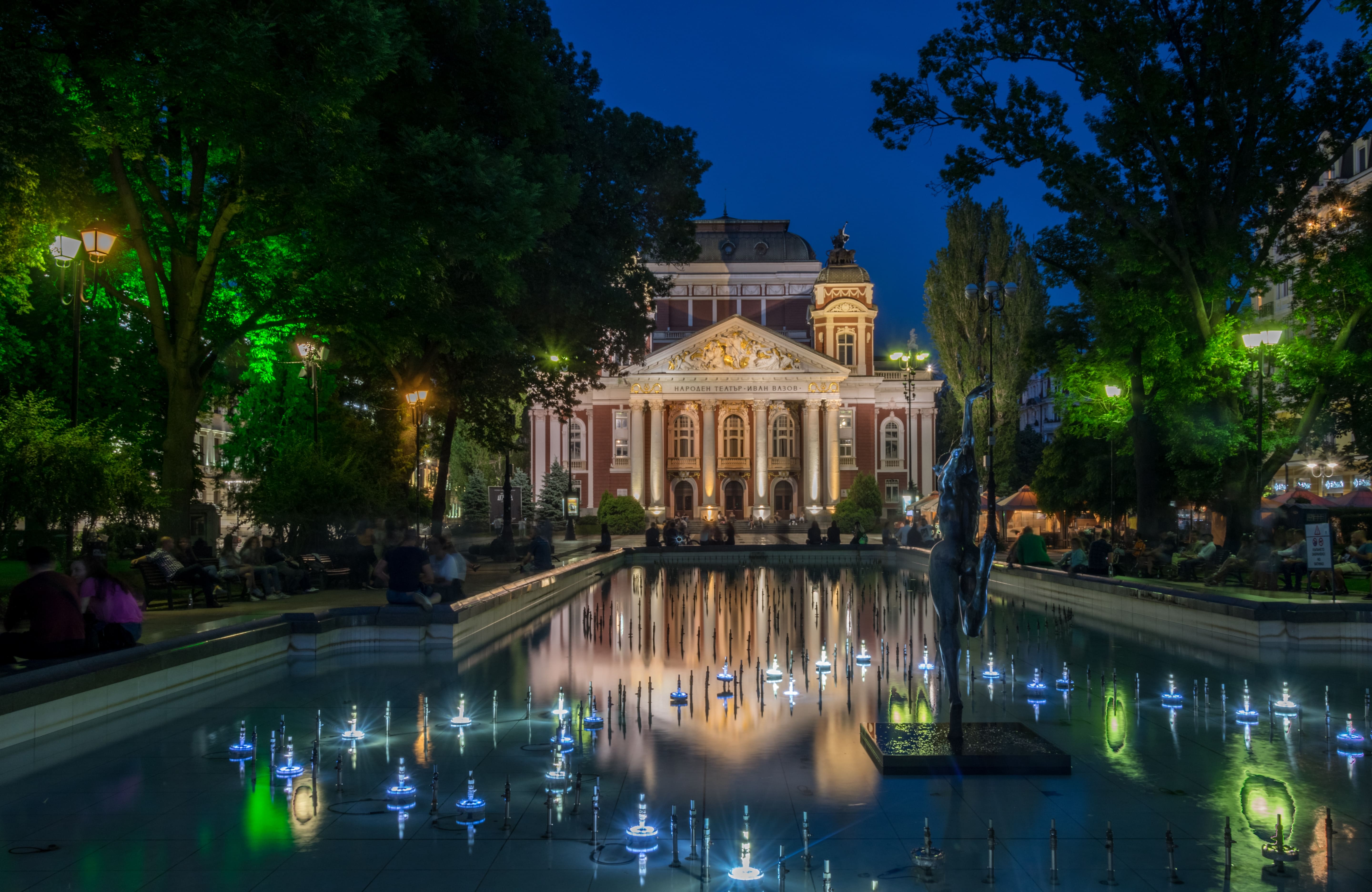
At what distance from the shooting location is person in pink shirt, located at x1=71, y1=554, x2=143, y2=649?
10133mm

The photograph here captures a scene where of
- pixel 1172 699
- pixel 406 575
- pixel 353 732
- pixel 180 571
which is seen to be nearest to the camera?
pixel 353 732

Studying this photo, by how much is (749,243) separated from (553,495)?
2735 cm

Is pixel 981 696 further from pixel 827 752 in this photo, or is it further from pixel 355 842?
pixel 355 842

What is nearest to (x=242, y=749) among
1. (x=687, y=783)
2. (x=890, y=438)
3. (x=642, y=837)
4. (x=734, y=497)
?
(x=687, y=783)

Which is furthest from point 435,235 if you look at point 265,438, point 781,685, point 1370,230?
point 265,438

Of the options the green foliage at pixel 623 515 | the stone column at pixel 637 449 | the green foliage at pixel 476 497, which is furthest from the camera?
the stone column at pixel 637 449

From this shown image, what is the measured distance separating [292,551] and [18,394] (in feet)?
30.9

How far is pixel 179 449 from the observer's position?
58.3 feet

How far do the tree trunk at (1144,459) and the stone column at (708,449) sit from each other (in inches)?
1778

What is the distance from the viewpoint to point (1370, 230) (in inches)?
832

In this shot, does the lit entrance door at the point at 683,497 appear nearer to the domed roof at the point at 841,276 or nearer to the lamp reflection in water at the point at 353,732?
the domed roof at the point at 841,276

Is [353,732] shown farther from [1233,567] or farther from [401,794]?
[1233,567]

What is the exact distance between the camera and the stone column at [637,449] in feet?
230

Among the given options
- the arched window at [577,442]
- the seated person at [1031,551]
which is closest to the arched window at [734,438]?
the arched window at [577,442]
